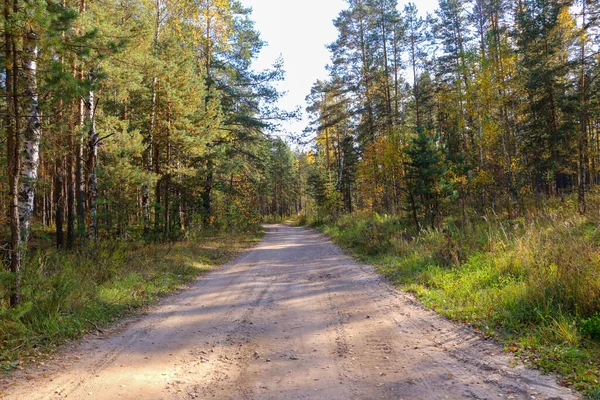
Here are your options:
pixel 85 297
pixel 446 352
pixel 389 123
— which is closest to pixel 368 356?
pixel 446 352

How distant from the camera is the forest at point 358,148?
5.21 metres

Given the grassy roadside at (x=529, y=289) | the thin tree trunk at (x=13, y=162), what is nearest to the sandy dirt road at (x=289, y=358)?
the grassy roadside at (x=529, y=289)

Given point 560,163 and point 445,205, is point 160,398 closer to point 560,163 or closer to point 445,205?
point 445,205

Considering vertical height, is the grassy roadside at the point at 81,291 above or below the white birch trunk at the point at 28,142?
below

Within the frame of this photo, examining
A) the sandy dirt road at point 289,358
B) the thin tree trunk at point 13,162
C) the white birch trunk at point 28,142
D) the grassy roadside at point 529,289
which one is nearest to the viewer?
the sandy dirt road at point 289,358

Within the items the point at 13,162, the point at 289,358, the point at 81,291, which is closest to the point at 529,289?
the point at 289,358

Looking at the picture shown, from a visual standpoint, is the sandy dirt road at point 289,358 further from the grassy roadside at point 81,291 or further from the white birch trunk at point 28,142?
the white birch trunk at point 28,142

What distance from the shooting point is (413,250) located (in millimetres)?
10719

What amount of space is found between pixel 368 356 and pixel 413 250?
7006 millimetres

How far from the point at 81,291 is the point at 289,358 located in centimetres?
450

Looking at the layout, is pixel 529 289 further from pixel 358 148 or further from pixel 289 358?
pixel 358 148

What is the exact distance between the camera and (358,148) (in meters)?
33.3

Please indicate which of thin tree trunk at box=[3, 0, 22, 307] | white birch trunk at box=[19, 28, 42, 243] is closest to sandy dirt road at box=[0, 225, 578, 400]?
thin tree trunk at box=[3, 0, 22, 307]

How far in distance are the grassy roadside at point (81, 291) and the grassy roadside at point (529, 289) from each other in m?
5.79
